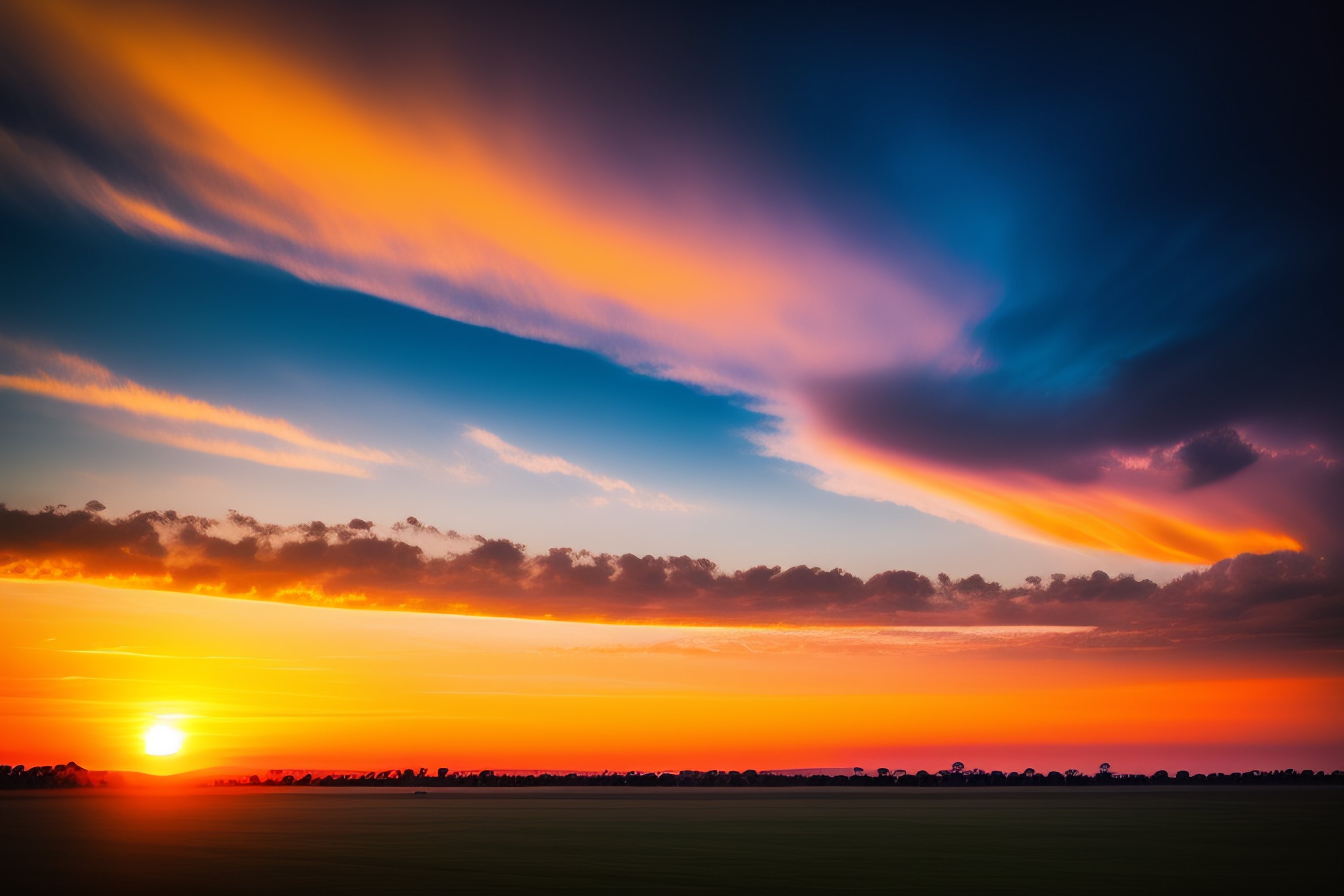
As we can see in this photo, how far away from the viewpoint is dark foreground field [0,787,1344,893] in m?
42.3

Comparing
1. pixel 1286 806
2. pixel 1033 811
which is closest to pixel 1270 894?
pixel 1033 811

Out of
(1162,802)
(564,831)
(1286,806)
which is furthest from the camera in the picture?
(1162,802)

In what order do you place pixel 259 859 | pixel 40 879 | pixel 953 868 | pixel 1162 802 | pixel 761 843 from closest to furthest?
pixel 40 879 → pixel 953 868 → pixel 259 859 → pixel 761 843 → pixel 1162 802

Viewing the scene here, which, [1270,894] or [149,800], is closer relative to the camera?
[1270,894]

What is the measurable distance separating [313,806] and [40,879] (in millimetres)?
117954

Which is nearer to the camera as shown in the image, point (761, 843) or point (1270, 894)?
point (1270, 894)

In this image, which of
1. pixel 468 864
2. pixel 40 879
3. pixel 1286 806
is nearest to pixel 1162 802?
pixel 1286 806

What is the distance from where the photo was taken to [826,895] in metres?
37.9

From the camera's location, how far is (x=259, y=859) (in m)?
51.8

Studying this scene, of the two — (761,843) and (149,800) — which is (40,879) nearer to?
(761,843)

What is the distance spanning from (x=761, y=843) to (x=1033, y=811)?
79589mm

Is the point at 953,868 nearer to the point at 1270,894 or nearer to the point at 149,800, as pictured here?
the point at 1270,894

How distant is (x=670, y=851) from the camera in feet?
196

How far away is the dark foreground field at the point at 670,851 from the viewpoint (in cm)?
4228
